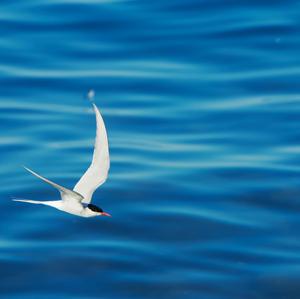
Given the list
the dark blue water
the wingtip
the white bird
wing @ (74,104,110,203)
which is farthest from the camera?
the wingtip

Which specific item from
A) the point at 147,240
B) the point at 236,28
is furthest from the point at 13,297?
the point at 236,28

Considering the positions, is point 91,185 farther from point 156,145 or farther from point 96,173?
point 156,145

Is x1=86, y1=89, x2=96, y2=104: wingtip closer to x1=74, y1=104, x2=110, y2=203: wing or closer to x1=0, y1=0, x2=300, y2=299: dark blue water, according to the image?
x1=0, y1=0, x2=300, y2=299: dark blue water

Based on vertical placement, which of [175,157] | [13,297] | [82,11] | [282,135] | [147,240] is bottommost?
[13,297]

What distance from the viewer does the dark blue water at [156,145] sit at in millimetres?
13148

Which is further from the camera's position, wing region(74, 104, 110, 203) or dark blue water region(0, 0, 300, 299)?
dark blue water region(0, 0, 300, 299)

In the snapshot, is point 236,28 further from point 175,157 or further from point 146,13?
point 175,157

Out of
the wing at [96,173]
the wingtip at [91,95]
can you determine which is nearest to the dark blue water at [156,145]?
the wingtip at [91,95]

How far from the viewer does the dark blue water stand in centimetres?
1315

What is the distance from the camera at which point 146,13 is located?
72.2 feet

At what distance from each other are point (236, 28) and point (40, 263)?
936cm

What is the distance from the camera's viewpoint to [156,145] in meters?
16.6

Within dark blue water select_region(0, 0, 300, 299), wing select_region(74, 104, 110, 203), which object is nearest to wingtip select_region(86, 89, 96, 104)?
dark blue water select_region(0, 0, 300, 299)

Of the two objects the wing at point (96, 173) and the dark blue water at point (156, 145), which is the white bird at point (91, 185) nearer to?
the wing at point (96, 173)
